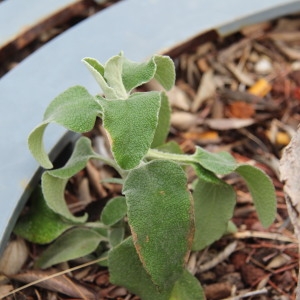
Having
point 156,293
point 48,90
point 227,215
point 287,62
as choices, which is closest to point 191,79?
point 287,62

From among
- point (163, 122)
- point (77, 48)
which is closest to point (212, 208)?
point (163, 122)

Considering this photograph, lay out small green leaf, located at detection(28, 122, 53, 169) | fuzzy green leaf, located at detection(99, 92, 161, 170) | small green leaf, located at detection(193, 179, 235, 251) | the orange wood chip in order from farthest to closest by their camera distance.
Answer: the orange wood chip
small green leaf, located at detection(193, 179, 235, 251)
small green leaf, located at detection(28, 122, 53, 169)
fuzzy green leaf, located at detection(99, 92, 161, 170)

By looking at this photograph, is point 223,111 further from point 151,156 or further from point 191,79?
point 151,156

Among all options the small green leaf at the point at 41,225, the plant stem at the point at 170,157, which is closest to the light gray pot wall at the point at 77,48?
the small green leaf at the point at 41,225

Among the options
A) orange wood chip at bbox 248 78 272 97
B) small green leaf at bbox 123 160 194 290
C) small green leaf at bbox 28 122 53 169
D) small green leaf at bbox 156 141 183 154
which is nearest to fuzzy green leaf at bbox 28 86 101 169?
small green leaf at bbox 28 122 53 169

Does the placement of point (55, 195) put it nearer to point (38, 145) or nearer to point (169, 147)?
point (38, 145)

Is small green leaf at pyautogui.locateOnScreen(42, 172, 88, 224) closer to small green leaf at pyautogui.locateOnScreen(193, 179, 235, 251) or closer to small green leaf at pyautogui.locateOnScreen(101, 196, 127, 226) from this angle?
small green leaf at pyautogui.locateOnScreen(101, 196, 127, 226)

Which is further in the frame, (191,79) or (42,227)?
(191,79)
